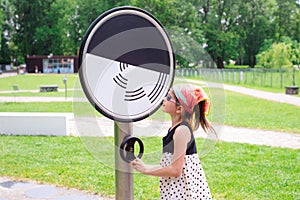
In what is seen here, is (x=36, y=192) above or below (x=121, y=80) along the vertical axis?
below

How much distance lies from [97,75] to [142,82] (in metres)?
0.27

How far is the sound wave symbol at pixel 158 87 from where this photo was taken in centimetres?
245

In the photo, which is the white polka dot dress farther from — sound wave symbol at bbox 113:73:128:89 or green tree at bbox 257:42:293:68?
green tree at bbox 257:42:293:68

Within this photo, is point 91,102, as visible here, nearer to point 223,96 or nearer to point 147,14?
point 147,14

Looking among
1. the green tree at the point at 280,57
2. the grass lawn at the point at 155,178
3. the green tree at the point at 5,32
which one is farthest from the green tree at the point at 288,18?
the grass lawn at the point at 155,178

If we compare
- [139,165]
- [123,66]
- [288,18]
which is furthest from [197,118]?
[288,18]

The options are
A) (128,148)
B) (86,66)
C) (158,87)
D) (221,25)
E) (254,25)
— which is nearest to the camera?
(86,66)

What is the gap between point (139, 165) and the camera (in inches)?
92.4

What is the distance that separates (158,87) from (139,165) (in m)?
0.45

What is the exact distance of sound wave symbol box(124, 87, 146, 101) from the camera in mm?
2357

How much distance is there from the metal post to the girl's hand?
0.08 m

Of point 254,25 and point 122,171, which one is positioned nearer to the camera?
point 122,171

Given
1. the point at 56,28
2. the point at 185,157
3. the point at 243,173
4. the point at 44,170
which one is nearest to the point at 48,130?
the point at 44,170

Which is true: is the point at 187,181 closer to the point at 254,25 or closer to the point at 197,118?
the point at 197,118
